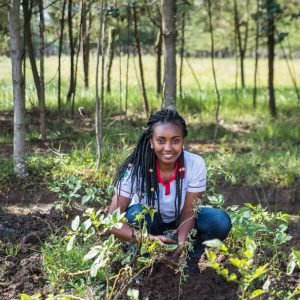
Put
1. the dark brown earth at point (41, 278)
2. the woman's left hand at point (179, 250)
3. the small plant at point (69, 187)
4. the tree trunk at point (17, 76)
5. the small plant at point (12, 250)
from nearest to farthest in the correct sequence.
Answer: the woman's left hand at point (179, 250)
the dark brown earth at point (41, 278)
the small plant at point (12, 250)
the small plant at point (69, 187)
the tree trunk at point (17, 76)

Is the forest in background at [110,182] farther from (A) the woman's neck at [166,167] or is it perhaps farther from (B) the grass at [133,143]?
(A) the woman's neck at [166,167]

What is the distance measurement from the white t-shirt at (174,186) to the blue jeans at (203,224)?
0.24 feet

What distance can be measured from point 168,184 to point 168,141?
28cm

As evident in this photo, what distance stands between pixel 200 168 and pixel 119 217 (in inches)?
31.1

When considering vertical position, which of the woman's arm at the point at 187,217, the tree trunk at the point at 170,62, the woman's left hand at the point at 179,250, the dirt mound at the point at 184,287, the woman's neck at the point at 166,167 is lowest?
the dirt mound at the point at 184,287

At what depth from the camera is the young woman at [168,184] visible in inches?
106

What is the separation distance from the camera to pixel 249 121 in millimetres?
8133

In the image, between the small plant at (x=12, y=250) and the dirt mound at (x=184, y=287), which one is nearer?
the dirt mound at (x=184, y=287)

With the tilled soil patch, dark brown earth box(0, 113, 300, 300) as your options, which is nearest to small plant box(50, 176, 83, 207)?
dark brown earth box(0, 113, 300, 300)

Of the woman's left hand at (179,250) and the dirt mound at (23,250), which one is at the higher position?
the woman's left hand at (179,250)

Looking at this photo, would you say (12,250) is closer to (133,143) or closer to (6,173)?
(6,173)

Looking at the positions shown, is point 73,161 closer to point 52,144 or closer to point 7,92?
point 52,144

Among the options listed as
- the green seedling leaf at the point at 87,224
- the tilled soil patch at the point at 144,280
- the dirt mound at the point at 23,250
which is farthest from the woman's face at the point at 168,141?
the dirt mound at the point at 23,250

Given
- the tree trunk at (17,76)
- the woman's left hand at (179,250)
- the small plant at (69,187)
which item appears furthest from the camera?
the tree trunk at (17,76)
